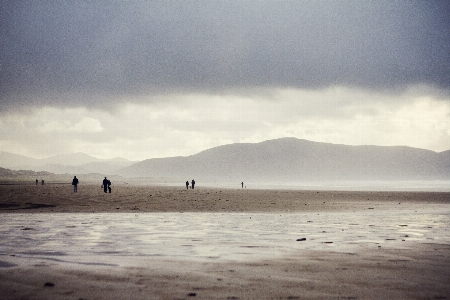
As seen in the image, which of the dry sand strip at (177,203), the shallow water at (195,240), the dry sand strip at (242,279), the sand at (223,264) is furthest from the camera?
the dry sand strip at (177,203)

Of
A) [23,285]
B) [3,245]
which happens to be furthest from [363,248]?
[3,245]

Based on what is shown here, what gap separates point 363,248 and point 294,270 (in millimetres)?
4075

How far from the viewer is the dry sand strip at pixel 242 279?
21.2ft

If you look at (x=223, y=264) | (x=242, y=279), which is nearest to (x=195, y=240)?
(x=223, y=264)

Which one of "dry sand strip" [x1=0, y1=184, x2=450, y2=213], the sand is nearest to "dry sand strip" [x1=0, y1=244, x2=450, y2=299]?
the sand

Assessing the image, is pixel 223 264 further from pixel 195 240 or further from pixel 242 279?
pixel 195 240

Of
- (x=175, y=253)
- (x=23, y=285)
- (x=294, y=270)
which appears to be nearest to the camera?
(x=23, y=285)

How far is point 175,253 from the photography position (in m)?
10.5

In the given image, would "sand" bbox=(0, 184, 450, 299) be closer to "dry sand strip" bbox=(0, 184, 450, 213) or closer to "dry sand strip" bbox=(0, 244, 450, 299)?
"dry sand strip" bbox=(0, 244, 450, 299)

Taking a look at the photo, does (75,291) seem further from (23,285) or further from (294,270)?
(294,270)

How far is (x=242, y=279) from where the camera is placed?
7508 millimetres

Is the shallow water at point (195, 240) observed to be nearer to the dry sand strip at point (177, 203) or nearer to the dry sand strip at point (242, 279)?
the dry sand strip at point (242, 279)

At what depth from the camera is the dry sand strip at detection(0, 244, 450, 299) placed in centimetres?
647

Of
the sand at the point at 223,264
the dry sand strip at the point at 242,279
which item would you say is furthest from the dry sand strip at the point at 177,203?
the dry sand strip at the point at 242,279
